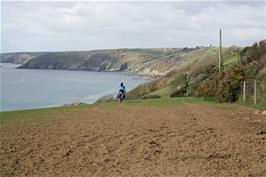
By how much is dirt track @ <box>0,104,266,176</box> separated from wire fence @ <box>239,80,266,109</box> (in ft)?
22.9

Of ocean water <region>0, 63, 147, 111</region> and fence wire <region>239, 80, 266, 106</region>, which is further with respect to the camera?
ocean water <region>0, 63, 147, 111</region>

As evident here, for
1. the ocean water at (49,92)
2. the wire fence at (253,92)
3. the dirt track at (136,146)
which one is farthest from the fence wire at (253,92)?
the ocean water at (49,92)

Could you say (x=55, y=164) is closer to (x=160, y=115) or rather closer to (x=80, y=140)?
(x=80, y=140)

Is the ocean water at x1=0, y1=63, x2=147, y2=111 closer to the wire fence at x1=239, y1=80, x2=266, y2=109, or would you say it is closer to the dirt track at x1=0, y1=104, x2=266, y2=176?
the wire fence at x1=239, y1=80, x2=266, y2=109

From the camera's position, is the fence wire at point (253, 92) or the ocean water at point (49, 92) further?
the ocean water at point (49, 92)

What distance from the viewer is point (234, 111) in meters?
28.2

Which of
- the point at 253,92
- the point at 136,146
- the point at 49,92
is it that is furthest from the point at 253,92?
the point at 49,92

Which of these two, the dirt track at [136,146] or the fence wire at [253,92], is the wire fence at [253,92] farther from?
the dirt track at [136,146]

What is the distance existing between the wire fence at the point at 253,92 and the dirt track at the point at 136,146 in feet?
22.9

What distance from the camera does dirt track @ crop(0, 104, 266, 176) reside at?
12.7 metres

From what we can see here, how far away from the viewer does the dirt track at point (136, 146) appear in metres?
12.7

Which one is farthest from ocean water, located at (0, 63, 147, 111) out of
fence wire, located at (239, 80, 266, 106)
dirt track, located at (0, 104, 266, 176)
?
dirt track, located at (0, 104, 266, 176)

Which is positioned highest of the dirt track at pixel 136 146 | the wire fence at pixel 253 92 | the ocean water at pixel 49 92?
the wire fence at pixel 253 92

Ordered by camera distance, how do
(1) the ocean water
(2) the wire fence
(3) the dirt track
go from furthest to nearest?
(1) the ocean water, (2) the wire fence, (3) the dirt track
